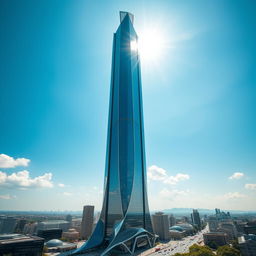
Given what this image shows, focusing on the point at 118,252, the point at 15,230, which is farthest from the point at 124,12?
the point at 15,230

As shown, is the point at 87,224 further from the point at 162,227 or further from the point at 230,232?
the point at 230,232

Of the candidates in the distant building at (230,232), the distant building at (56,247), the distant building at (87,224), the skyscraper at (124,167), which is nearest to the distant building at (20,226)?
the distant building at (87,224)

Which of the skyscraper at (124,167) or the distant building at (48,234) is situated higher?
the skyscraper at (124,167)

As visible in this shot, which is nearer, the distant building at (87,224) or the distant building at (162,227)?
the distant building at (162,227)

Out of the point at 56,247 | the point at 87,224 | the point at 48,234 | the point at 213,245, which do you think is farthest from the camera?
the point at 87,224

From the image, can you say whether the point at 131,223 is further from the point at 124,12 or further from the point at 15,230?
the point at 15,230

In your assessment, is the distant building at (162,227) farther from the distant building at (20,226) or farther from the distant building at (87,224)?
the distant building at (20,226)

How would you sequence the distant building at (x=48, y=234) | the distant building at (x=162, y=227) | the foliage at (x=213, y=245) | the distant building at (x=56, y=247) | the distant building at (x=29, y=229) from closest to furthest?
the distant building at (x=56, y=247), the foliage at (x=213, y=245), the distant building at (x=48, y=234), the distant building at (x=162, y=227), the distant building at (x=29, y=229)

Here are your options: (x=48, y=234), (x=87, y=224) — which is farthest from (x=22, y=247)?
(x=87, y=224)

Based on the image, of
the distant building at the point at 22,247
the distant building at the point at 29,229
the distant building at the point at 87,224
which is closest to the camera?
the distant building at the point at 22,247
